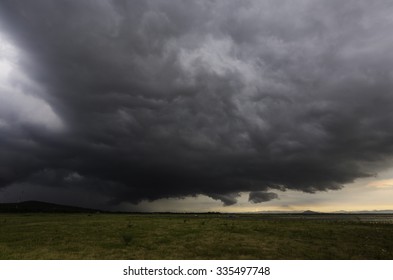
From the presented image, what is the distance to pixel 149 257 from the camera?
28875 millimetres

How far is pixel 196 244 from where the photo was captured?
35.7 m
